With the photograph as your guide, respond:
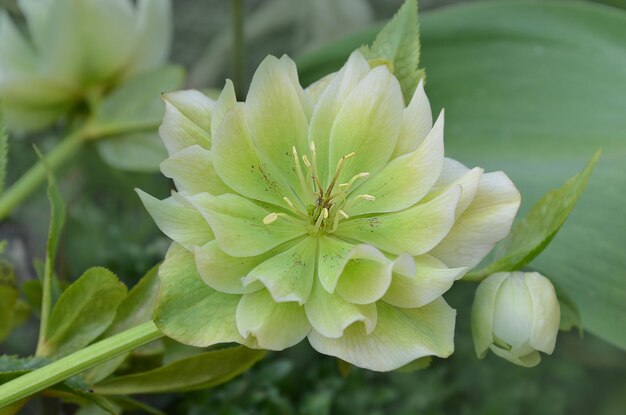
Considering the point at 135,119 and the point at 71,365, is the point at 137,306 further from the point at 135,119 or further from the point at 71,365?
the point at 135,119

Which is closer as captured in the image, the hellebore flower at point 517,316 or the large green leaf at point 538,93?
the hellebore flower at point 517,316

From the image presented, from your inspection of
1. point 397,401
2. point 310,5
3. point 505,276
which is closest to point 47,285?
point 505,276

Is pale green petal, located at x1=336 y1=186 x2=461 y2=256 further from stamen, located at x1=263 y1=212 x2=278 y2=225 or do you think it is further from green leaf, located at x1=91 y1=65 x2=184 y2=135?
green leaf, located at x1=91 y1=65 x2=184 y2=135

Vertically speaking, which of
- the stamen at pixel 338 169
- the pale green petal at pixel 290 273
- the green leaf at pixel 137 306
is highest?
the stamen at pixel 338 169

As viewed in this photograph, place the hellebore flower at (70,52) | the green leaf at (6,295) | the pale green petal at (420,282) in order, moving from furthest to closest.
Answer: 1. the hellebore flower at (70,52)
2. the green leaf at (6,295)
3. the pale green petal at (420,282)

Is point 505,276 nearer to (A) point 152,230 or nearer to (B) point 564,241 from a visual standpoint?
(B) point 564,241

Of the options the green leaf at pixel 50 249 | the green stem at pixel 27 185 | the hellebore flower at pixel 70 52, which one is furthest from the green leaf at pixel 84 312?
the hellebore flower at pixel 70 52

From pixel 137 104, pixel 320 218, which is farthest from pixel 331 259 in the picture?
pixel 137 104

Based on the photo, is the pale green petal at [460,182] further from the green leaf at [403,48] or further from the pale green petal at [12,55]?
the pale green petal at [12,55]
